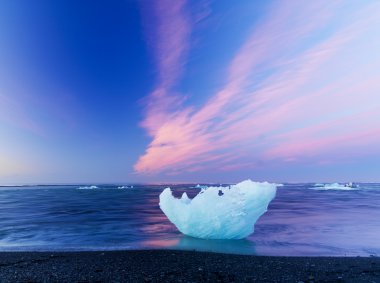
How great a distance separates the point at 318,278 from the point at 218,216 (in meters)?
6.24

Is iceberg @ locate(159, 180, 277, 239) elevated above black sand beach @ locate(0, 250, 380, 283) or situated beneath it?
elevated above

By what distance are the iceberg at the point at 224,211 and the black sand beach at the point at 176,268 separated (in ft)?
11.6

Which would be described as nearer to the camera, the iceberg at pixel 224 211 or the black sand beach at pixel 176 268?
the black sand beach at pixel 176 268

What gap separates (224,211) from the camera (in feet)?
44.3

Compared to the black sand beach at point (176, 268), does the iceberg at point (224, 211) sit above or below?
above

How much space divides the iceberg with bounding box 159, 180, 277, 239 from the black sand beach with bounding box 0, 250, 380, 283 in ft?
11.6

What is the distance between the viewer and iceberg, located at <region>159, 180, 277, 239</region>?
1358 cm

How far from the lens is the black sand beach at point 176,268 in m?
7.42

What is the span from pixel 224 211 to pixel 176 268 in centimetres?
553

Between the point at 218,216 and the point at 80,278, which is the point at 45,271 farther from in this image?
the point at 218,216

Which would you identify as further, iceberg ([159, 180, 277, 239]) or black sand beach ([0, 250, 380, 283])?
iceberg ([159, 180, 277, 239])

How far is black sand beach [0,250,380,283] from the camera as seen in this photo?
24.3ft

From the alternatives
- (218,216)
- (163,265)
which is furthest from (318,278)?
(218,216)

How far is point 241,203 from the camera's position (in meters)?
13.6
